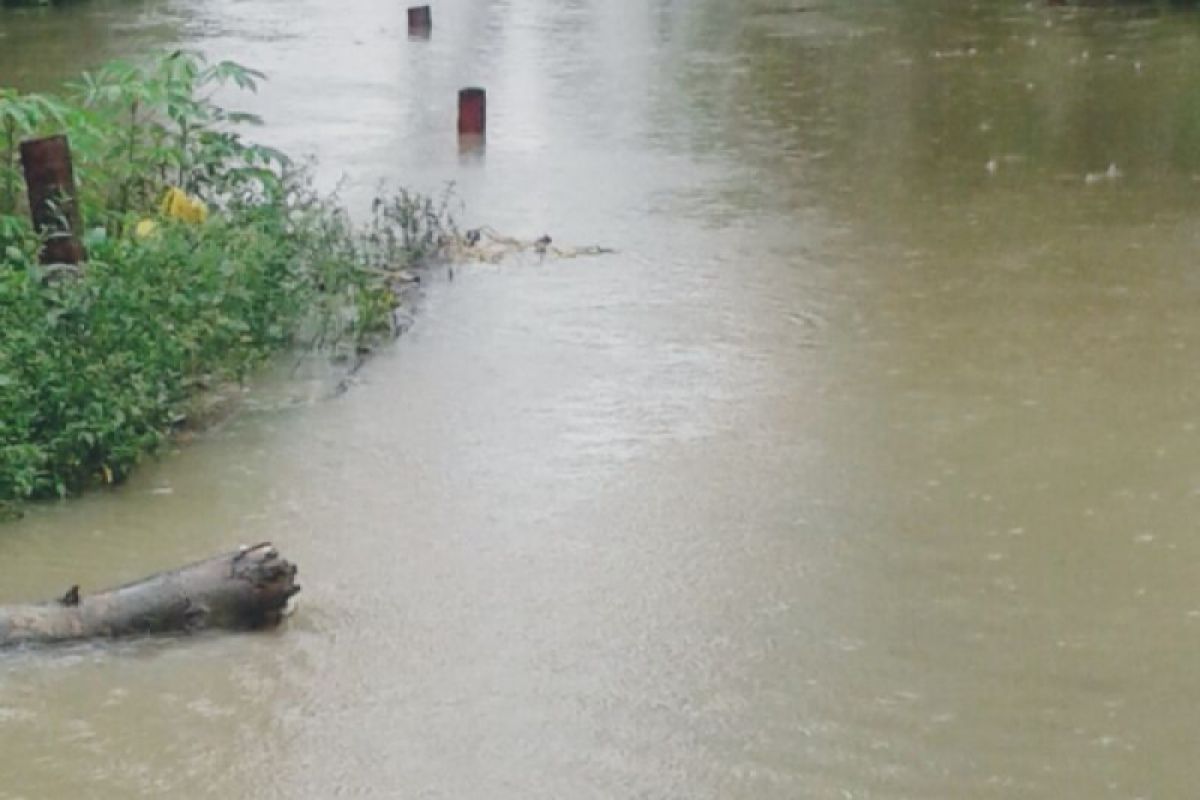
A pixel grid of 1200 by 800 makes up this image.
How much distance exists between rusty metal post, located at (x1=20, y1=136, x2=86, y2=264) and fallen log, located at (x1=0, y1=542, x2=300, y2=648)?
96.9 inches

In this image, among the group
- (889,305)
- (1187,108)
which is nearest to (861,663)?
(889,305)

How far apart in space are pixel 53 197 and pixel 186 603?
2.72 metres

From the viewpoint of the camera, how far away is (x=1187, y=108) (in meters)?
14.2

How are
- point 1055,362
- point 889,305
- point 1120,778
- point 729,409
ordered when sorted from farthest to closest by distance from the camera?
point 889,305, point 1055,362, point 729,409, point 1120,778

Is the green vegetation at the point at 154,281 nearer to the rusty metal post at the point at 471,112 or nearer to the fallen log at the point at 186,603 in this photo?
the fallen log at the point at 186,603

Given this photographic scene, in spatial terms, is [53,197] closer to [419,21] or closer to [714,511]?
[714,511]

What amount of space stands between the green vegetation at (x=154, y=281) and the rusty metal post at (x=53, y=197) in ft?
0.28

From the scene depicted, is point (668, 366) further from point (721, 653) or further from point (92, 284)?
point (721, 653)

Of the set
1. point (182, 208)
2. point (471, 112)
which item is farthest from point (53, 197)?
point (471, 112)

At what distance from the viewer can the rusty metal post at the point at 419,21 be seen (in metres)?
19.2

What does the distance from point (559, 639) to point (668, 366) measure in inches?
113

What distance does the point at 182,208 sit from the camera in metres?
8.95

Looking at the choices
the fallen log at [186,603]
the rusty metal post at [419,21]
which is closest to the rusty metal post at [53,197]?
the fallen log at [186,603]

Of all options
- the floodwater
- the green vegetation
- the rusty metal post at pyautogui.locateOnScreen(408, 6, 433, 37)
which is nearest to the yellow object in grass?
the green vegetation
